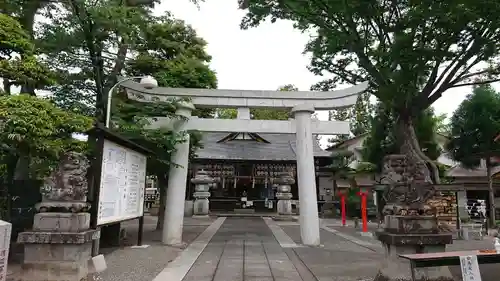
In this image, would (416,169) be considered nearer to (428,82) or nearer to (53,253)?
(53,253)

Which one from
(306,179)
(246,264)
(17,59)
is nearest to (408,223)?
(246,264)

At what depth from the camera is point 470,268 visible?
4762 millimetres

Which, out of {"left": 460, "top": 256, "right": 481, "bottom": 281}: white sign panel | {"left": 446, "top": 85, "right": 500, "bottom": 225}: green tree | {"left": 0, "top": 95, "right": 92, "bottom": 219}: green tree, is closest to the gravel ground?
{"left": 0, "top": 95, "right": 92, "bottom": 219}: green tree

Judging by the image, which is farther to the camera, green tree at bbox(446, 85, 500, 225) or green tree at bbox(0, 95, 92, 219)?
green tree at bbox(446, 85, 500, 225)

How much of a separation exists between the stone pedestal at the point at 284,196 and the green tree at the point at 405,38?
10.7 metres

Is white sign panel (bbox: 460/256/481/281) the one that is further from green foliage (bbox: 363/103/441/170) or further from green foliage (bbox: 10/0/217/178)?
green foliage (bbox: 363/103/441/170)

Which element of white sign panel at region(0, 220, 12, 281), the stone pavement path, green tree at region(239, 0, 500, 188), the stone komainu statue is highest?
green tree at region(239, 0, 500, 188)

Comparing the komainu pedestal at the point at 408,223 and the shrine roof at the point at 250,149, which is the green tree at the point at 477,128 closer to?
the shrine roof at the point at 250,149

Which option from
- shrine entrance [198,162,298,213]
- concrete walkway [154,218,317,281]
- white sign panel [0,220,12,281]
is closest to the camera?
white sign panel [0,220,12,281]

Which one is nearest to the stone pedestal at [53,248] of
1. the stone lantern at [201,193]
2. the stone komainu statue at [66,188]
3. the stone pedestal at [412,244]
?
the stone komainu statue at [66,188]

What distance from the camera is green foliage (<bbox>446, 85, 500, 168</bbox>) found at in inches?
750

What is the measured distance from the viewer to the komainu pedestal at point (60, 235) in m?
5.89

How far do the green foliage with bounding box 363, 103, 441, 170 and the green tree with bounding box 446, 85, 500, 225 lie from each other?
1.23m

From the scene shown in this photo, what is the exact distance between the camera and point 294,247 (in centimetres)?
1124
